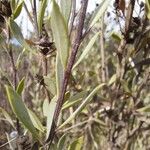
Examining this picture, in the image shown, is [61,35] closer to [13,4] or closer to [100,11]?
[100,11]

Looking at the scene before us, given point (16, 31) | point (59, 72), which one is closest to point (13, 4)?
point (16, 31)

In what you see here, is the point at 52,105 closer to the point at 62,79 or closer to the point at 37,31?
the point at 62,79

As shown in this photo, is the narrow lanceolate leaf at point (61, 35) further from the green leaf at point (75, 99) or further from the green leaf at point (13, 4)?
the green leaf at point (13, 4)

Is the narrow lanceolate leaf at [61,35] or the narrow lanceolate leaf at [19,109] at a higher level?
the narrow lanceolate leaf at [61,35]

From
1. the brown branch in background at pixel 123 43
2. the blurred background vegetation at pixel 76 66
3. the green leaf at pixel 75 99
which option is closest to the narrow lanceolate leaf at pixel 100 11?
the blurred background vegetation at pixel 76 66

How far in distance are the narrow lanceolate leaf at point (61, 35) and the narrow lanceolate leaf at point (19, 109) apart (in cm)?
7

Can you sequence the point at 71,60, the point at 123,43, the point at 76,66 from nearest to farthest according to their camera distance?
the point at 71,60 < the point at 76,66 < the point at 123,43

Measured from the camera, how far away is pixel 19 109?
1.81 feet

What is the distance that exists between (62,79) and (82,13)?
11 cm

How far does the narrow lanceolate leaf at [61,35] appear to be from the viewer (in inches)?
A: 20.2

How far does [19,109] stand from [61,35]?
112 millimetres

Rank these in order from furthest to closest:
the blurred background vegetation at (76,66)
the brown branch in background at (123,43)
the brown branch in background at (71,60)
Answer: the brown branch in background at (123,43), the blurred background vegetation at (76,66), the brown branch in background at (71,60)

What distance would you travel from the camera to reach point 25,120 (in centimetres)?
57

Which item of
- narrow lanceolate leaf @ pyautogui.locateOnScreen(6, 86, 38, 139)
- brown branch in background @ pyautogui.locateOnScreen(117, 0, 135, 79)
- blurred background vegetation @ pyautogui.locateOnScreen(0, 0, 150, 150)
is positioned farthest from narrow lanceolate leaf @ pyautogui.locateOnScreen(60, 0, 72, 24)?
brown branch in background @ pyautogui.locateOnScreen(117, 0, 135, 79)
